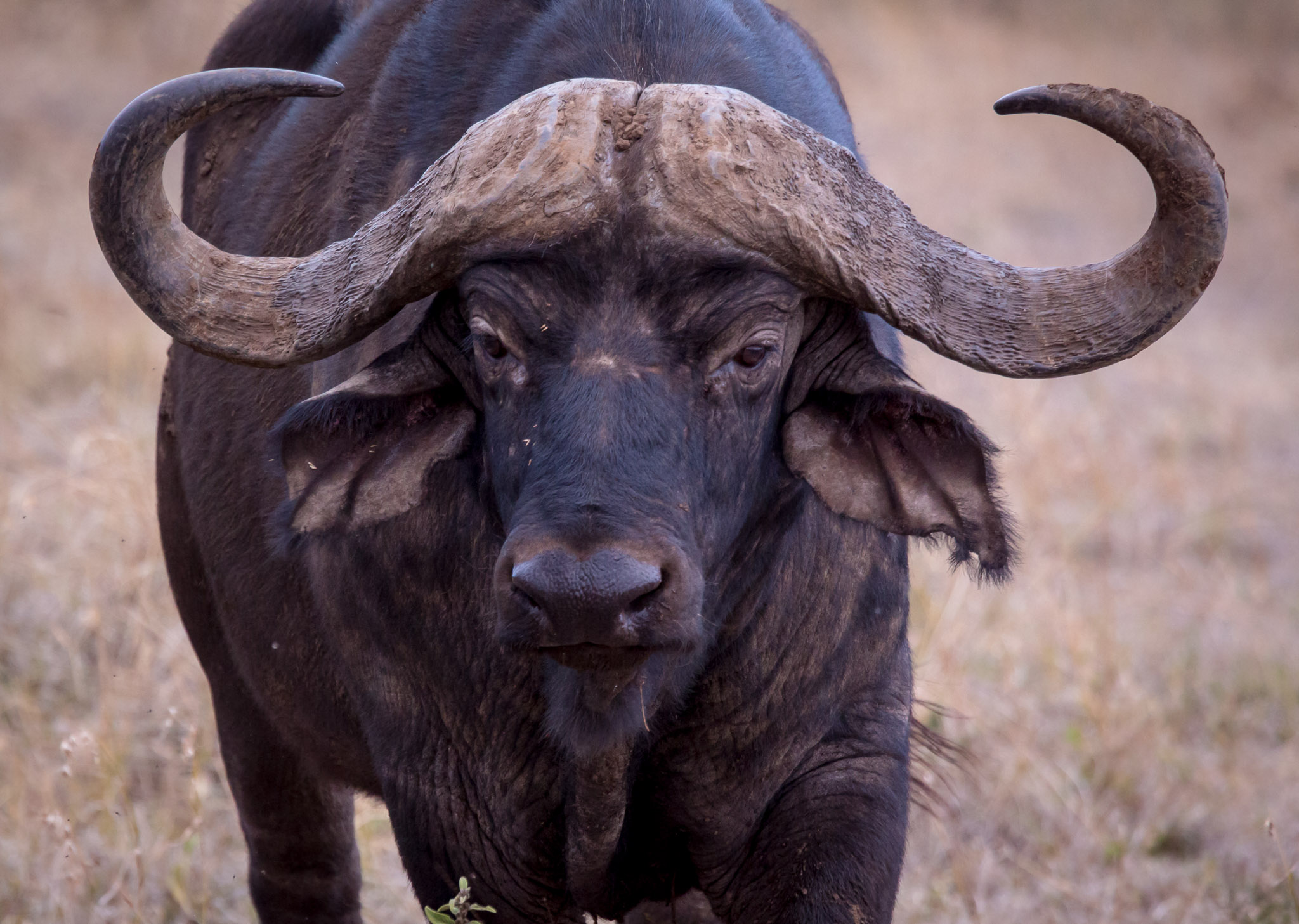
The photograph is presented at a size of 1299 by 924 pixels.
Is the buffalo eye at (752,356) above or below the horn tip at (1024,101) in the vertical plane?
below

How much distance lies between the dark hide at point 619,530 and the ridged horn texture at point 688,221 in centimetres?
10

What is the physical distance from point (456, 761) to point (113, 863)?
1867mm

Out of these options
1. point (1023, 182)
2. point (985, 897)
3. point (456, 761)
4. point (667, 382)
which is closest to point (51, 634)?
point (456, 761)

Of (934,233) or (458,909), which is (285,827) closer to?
(458,909)

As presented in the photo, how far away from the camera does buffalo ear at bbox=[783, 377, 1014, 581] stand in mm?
2725

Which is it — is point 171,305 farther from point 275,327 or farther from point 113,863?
point 113,863

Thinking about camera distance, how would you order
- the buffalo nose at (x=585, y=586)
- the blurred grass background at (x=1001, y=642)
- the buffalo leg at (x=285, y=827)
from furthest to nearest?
1. the blurred grass background at (x=1001, y=642)
2. the buffalo leg at (x=285, y=827)
3. the buffalo nose at (x=585, y=586)

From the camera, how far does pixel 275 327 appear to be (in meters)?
2.67

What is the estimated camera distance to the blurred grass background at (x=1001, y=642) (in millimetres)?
4445

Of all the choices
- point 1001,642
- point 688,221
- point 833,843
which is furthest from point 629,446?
point 1001,642

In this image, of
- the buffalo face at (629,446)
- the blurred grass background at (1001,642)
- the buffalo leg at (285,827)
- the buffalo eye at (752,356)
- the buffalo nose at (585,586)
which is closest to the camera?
the buffalo nose at (585,586)

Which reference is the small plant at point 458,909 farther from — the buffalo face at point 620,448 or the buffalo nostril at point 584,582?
the buffalo nostril at point 584,582

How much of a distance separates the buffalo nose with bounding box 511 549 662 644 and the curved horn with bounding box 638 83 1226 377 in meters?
0.62

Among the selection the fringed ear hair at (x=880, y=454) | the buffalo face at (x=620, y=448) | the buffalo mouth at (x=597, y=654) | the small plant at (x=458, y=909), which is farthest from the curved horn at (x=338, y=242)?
the small plant at (x=458, y=909)
